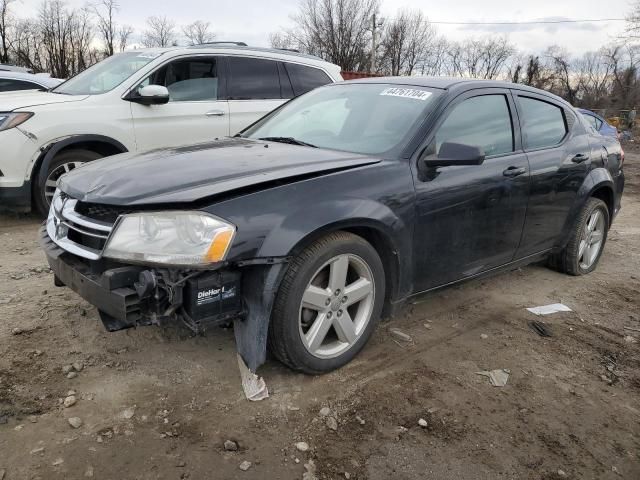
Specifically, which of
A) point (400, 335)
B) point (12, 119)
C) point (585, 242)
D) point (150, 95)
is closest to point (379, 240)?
point (400, 335)

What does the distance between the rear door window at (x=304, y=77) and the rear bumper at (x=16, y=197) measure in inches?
137

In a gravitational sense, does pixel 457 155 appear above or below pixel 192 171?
above

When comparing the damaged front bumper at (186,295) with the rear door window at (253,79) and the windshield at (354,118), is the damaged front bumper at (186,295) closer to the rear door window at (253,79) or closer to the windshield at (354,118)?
the windshield at (354,118)

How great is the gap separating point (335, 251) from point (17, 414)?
169 cm

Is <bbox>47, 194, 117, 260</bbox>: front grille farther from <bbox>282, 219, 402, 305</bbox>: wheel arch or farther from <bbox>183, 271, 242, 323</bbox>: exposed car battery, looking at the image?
<bbox>282, 219, 402, 305</bbox>: wheel arch

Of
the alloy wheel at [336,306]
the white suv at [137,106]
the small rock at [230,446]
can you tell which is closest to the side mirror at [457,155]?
the alloy wheel at [336,306]

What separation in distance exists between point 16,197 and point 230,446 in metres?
4.21

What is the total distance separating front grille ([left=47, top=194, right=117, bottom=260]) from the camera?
2.50 metres

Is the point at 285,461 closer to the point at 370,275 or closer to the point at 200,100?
the point at 370,275

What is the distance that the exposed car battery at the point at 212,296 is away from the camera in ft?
7.71

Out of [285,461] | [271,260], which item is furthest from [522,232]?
[285,461]

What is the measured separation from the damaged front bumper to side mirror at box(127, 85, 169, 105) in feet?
11.3

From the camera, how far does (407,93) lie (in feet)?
11.6

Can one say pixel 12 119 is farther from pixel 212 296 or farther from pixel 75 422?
pixel 212 296
